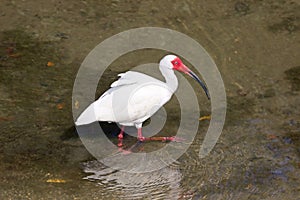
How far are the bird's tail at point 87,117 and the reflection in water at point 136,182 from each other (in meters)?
0.38

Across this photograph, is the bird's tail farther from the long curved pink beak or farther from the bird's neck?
the long curved pink beak

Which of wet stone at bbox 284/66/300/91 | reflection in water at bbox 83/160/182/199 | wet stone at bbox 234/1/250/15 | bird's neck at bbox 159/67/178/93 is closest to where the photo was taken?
reflection in water at bbox 83/160/182/199

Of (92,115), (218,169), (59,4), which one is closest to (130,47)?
(59,4)

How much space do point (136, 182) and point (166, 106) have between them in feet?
4.08

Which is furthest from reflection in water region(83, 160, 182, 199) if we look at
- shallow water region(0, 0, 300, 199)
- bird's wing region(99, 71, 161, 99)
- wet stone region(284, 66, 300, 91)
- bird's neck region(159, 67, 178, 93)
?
wet stone region(284, 66, 300, 91)

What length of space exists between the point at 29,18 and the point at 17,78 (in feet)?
4.46

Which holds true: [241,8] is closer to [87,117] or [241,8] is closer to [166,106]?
[166,106]

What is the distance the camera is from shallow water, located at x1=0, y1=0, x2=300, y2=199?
5.61 metres

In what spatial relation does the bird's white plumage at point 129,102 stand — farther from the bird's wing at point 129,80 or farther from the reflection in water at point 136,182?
the reflection in water at point 136,182

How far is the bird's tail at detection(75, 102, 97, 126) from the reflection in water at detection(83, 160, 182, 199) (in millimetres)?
382

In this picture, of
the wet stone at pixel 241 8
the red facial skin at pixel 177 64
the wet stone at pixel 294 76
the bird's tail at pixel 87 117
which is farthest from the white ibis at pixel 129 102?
the wet stone at pixel 241 8

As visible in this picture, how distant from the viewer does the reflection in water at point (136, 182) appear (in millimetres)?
5520

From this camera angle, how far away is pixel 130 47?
778 centimetres

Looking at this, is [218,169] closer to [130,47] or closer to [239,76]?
[239,76]
